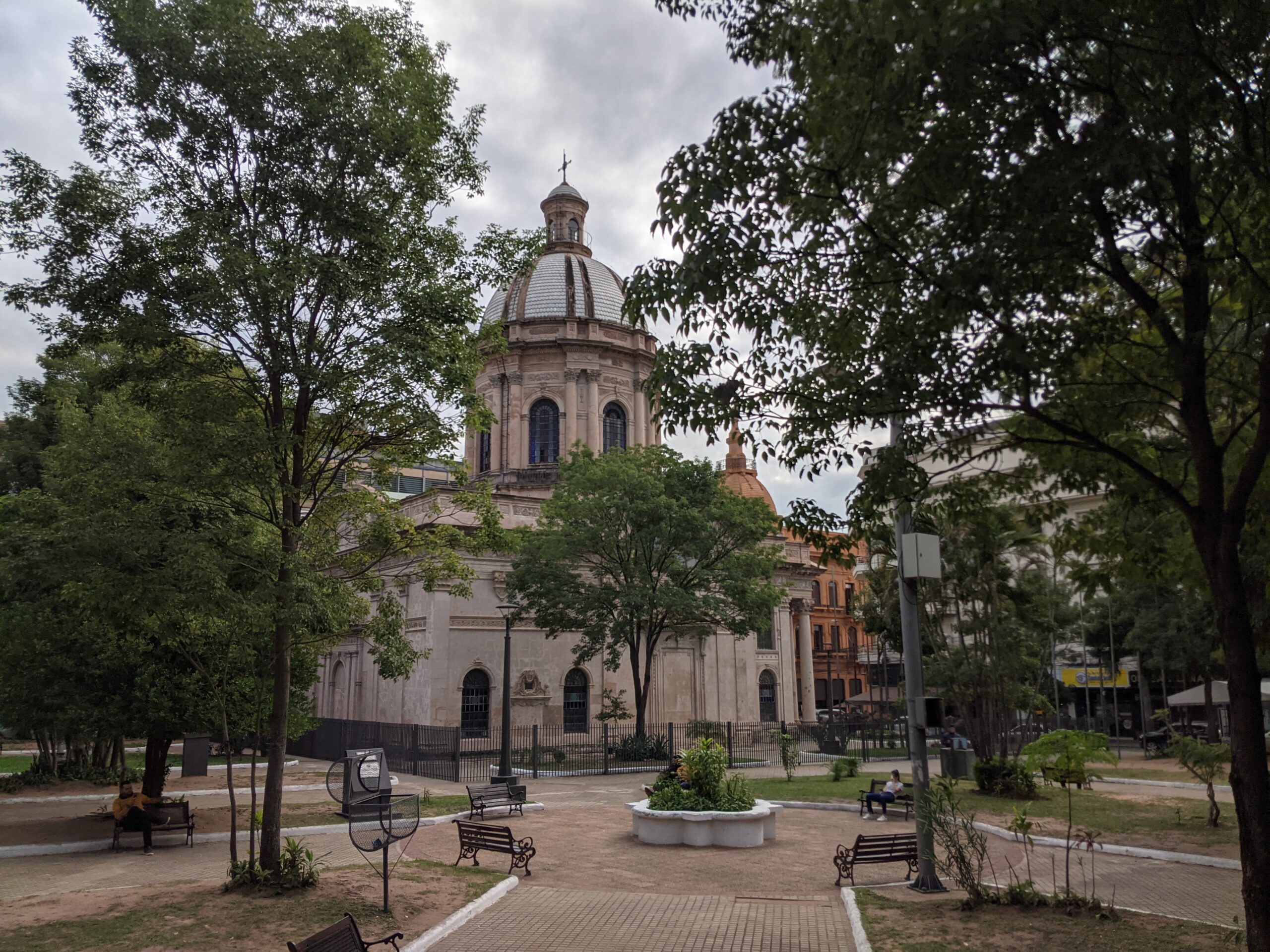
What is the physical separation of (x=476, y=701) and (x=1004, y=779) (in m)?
22.5

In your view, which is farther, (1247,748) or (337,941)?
(337,941)

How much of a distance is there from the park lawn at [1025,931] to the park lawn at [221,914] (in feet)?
16.8

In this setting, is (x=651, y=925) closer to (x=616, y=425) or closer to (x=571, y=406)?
(x=571, y=406)

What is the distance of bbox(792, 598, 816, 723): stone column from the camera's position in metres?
56.7

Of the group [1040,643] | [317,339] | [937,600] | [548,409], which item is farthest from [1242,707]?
[548,409]

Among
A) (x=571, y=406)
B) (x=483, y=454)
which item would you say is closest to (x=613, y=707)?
(x=571, y=406)

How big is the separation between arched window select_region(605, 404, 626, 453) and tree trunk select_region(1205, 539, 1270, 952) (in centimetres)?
4161

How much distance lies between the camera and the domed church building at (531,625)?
38.5 metres

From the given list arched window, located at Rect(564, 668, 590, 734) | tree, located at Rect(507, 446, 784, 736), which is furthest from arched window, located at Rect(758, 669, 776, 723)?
tree, located at Rect(507, 446, 784, 736)

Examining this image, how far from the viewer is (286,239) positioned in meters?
12.6

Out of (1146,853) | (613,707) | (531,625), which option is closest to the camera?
(1146,853)

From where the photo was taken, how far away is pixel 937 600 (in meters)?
26.0

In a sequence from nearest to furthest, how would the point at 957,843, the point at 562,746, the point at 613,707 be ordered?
the point at 957,843, the point at 562,746, the point at 613,707

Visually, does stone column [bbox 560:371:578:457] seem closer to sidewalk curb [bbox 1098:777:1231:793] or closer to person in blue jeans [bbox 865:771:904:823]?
sidewalk curb [bbox 1098:777:1231:793]
